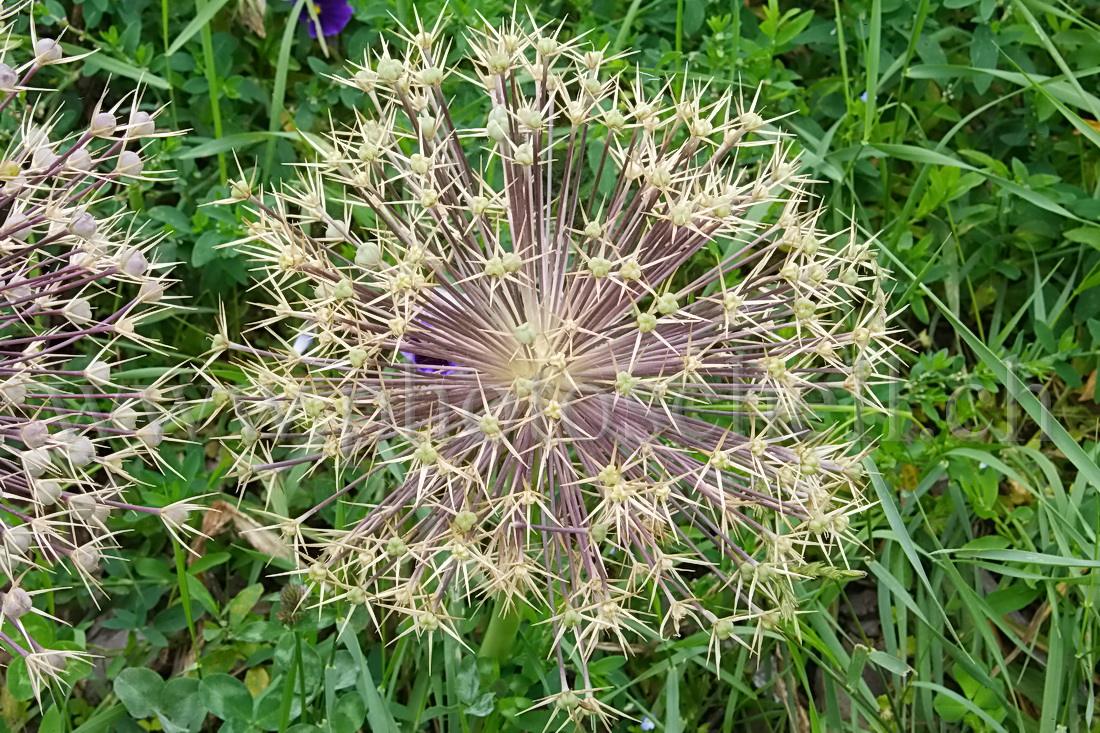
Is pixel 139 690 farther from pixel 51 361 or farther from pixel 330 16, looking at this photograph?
pixel 330 16

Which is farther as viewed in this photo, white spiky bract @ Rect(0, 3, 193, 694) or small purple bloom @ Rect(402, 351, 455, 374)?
small purple bloom @ Rect(402, 351, 455, 374)

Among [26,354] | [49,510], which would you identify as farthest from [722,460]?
[49,510]

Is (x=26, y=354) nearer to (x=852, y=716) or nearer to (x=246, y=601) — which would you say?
(x=246, y=601)

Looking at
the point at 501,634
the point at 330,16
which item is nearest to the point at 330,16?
the point at 330,16

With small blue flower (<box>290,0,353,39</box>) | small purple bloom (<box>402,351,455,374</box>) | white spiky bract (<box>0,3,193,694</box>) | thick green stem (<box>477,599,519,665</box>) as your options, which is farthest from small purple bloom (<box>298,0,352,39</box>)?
thick green stem (<box>477,599,519,665</box>)

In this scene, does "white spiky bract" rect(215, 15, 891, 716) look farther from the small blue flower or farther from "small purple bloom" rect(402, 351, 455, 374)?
the small blue flower

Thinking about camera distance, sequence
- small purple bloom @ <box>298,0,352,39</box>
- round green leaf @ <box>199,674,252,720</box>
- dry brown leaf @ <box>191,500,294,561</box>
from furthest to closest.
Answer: small purple bloom @ <box>298,0,352,39</box>
dry brown leaf @ <box>191,500,294,561</box>
round green leaf @ <box>199,674,252,720</box>

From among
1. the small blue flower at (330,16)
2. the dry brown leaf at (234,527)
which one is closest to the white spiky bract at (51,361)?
the dry brown leaf at (234,527)

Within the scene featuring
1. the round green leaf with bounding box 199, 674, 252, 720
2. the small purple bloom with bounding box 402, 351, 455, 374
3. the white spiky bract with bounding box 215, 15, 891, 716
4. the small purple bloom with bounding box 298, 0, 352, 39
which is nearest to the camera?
the white spiky bract with bounding box 215, 15, 891, 716
